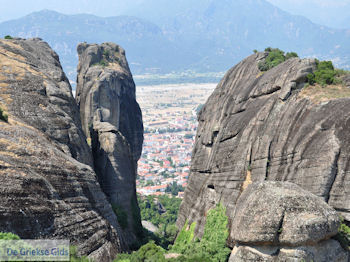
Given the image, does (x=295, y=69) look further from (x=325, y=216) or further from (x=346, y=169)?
(x=325, y=216)

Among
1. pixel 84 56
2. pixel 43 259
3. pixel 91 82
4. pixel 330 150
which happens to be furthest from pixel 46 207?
pixel 84 56

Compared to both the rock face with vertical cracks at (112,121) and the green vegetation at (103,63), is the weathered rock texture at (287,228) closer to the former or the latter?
the rock face with vertical cracks at (112,121)

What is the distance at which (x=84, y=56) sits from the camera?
2621 inches

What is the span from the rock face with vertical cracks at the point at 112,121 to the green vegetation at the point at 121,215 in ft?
0.46

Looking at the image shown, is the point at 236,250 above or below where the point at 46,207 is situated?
below

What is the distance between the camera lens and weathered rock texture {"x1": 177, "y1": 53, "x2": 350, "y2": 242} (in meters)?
23.6

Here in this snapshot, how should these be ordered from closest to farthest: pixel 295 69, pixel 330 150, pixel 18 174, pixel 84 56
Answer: pixel 18 174 → pixel 330 150 → pixel 295 69 → pixel 84 56

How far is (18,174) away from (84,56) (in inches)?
1949

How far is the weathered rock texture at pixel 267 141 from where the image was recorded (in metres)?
23.6

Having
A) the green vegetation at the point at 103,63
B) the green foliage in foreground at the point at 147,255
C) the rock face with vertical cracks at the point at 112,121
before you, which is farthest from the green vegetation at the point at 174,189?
the green foliage in foreground at the point at 147,255

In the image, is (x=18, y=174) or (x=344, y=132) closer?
(x=18, y=174)

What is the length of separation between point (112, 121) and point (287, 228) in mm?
42677

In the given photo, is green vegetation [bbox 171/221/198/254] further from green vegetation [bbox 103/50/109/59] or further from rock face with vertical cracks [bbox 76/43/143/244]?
green vegetation [bbox 103/50/109/59]

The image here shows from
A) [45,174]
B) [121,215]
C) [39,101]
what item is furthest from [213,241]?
[39,101]
